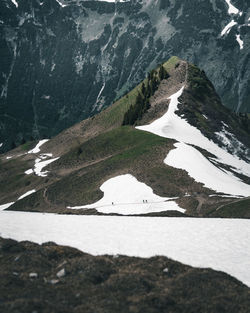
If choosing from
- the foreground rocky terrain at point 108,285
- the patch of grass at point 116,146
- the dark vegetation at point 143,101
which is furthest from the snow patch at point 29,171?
the foreground rocky terrain at point 108,285

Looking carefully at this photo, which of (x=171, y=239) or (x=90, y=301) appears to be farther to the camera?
(x=171, y=239)

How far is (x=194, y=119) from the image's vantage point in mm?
125688

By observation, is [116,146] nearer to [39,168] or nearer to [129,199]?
[39,168]

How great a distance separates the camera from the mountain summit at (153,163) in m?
69.8

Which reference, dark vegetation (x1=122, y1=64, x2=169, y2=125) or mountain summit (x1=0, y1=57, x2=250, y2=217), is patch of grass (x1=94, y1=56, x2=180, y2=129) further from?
dark vegetation (x1=122, y1=64, x2=169, y2=125)

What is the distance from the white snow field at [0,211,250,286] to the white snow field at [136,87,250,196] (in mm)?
39754

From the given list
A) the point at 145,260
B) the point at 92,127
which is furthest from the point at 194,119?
the point at 145,260

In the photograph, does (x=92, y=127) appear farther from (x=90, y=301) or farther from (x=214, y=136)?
(x=90, y=301)

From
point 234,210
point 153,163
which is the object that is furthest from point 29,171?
point 234,210

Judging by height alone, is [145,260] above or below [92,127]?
above

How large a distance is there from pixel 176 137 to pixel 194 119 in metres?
20.0

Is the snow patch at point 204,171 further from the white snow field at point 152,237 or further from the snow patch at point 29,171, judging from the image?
the snow patch at point 29,171

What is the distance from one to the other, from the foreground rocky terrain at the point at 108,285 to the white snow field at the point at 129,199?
37990 millimetres

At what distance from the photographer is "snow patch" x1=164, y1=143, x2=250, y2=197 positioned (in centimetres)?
7381
